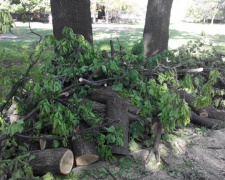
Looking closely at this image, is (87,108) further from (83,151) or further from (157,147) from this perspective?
(157,147)

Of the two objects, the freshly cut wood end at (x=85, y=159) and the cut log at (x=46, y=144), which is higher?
the cut log at (x=46, y=144)

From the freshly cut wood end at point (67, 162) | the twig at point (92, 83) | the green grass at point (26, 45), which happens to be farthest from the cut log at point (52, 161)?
the twig at point (92, 83)

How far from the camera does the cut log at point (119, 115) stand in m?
3.57

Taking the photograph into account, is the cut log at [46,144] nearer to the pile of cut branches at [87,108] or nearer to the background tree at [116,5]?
the pile of cut branches at [87,108]

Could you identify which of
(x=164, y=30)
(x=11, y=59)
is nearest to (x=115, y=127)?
(x=164, y=30)

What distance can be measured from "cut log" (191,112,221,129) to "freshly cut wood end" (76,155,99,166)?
88.9 inches

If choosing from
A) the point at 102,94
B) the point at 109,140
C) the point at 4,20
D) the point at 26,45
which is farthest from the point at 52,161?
the point at 26,45

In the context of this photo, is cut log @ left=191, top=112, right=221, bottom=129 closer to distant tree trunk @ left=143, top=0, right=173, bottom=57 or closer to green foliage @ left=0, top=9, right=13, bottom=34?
distant tree trunk @ left=143, top=0, right=173, bottom=57

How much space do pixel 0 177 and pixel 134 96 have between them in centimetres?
231

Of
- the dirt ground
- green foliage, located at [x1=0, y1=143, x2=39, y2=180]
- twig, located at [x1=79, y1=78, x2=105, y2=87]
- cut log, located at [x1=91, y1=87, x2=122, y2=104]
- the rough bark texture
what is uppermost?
twig, located at [x1=79, y1=78, x2=105, y2=87]

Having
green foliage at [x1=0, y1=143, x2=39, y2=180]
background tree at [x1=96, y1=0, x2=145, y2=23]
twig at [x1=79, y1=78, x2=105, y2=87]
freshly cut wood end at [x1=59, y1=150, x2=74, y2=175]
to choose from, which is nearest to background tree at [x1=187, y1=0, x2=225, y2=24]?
background tree at [x1=96, y1=0, x2=145, y2=23]

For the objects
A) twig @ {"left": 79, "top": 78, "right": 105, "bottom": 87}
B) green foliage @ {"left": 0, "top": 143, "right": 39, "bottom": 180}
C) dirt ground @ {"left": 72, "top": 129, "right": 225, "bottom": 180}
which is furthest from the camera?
twig @ {"left": 79, "top": 78, "right": 105, "bottom": 87}

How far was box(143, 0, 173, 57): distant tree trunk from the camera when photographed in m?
7.22

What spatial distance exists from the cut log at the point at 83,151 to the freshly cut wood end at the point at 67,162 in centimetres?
13
